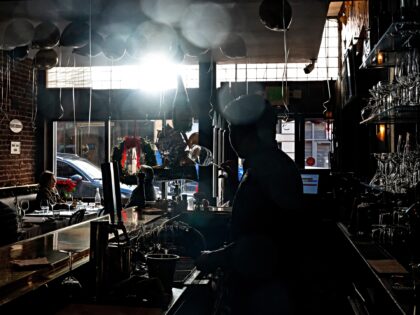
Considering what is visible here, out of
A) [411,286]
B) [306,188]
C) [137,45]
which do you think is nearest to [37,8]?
[137,45]

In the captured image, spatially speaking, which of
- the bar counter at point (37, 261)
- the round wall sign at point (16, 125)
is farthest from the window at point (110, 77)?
the bar counter at point (37, 261)

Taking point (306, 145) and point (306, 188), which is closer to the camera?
point (306, 188)

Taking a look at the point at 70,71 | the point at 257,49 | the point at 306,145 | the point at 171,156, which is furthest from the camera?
the point at 70,71

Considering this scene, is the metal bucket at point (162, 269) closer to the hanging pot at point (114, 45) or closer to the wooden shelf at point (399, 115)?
→ the wooden shelf at point (399, 115)

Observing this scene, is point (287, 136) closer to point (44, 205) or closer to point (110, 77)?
point (110, 77)

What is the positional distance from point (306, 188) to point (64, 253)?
608 centimetres

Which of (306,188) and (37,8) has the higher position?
(37,8)

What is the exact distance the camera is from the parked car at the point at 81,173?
31.7ft

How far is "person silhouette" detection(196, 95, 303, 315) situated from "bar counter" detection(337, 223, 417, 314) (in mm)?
465

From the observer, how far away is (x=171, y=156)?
153 inches

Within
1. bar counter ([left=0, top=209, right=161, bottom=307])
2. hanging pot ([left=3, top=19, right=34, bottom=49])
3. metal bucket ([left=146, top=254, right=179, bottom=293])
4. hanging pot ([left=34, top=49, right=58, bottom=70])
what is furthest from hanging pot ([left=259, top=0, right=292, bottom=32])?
hanging pot ([left=34, top=49, right=58, bottom=70])

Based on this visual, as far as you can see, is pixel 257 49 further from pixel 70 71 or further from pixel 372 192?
pixel 70 71

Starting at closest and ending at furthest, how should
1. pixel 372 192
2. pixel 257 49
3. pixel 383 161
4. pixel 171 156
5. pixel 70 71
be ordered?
pixel 383 161
pixel 171 156
pixel 372 192
pixel 257 49
pixel 70 71

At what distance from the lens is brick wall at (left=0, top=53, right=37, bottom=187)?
8.38 m
